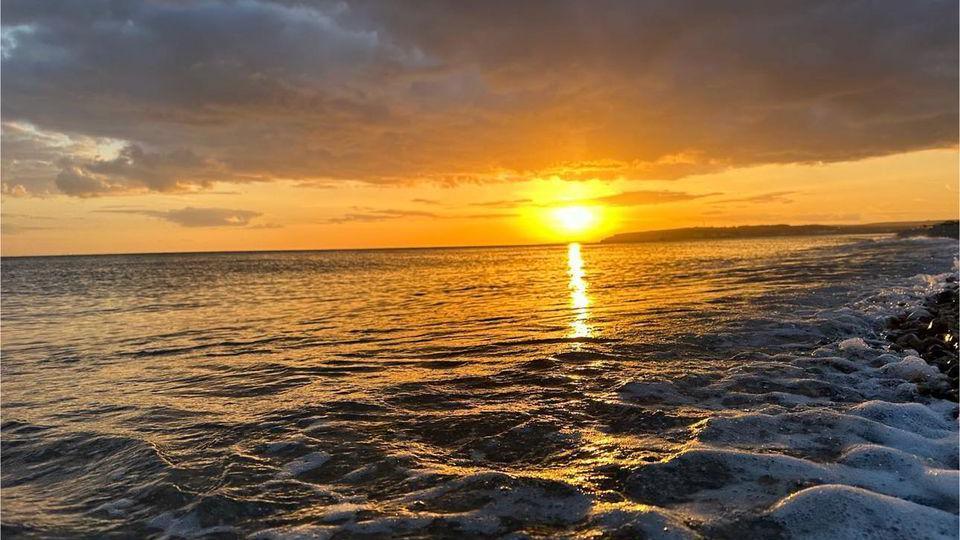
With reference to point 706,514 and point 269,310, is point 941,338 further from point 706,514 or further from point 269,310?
point 269,310

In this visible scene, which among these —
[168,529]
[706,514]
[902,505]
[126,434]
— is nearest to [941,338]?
[902,505]

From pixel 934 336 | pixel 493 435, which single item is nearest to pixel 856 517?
pixel 493 435

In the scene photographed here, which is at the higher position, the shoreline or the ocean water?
the shoreline

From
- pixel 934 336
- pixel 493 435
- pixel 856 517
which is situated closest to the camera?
pixel 856 517

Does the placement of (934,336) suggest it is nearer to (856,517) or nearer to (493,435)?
(856,517)

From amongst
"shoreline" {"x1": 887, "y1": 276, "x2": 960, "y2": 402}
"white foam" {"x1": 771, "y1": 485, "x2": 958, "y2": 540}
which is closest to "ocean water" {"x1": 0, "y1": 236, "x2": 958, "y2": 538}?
"white foam" {"x1": 771, "y1": 485, "x2": 958, "y2": 540}

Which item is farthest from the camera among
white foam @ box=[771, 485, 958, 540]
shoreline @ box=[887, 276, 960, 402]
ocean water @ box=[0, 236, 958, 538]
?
shoreline @ box=[887, 276, 960, 402]

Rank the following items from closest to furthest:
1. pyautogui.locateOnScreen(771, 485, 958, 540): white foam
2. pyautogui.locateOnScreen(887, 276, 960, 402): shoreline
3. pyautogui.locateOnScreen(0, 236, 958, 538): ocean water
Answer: pyautogui.locateOnScreen(771, 485, 958, 540): white foam, pyautogui.locateOnScreen(0, 236, 958, 538): ocean water, pyautogui.locateOnScreen(887, 276, 960, 402): shoreline

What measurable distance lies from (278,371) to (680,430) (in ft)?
32.9

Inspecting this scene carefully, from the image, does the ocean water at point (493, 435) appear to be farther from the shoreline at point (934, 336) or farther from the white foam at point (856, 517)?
the shoreline at point (934, 336)

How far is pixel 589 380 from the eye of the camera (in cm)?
1136

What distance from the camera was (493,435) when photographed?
833 cm

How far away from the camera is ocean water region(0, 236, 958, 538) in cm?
580

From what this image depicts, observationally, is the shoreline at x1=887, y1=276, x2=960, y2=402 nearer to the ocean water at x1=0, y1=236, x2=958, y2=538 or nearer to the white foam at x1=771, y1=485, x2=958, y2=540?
the ocean water at x1=0, y1=236, x2=958, y2=538
